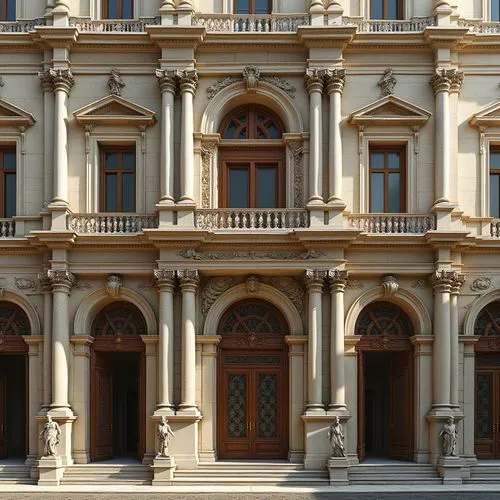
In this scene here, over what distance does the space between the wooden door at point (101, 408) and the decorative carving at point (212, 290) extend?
3700 mm

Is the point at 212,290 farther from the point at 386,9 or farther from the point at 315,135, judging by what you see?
the point at 386,9

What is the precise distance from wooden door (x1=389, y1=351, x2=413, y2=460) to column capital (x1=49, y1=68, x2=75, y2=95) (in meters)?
13.0

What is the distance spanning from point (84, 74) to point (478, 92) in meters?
12.0

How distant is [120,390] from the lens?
103ft

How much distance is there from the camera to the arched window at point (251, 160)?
28219mm

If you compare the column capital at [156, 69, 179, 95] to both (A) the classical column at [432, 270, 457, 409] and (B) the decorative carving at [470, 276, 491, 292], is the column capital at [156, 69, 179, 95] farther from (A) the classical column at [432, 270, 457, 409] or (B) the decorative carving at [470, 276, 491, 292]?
(B) the decorative carving at [470, 276, 491, 292]

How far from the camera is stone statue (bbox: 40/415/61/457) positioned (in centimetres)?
2570

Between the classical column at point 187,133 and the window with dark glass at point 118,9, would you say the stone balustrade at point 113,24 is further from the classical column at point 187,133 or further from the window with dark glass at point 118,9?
the classical column at point 187,133

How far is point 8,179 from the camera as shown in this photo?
93.6 feet

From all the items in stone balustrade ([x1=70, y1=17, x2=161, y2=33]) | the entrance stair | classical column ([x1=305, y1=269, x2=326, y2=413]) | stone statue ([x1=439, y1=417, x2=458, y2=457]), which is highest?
stone balustrade ([x1=70, y1=17, x2=161, y2=33])

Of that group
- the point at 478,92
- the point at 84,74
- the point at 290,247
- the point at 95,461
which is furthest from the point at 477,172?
the point at 95,461

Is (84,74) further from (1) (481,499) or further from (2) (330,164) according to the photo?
(1) (481,499)

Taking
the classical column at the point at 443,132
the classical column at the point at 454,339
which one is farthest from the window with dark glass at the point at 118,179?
the classical column at the point at 454,339

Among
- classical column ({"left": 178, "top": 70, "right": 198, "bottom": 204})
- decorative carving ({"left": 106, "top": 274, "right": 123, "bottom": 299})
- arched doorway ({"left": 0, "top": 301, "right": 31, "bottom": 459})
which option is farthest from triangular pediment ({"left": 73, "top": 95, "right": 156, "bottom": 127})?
arched doorway ({"left": 0, "top": 301, "right": 31, "bottom": 459})
